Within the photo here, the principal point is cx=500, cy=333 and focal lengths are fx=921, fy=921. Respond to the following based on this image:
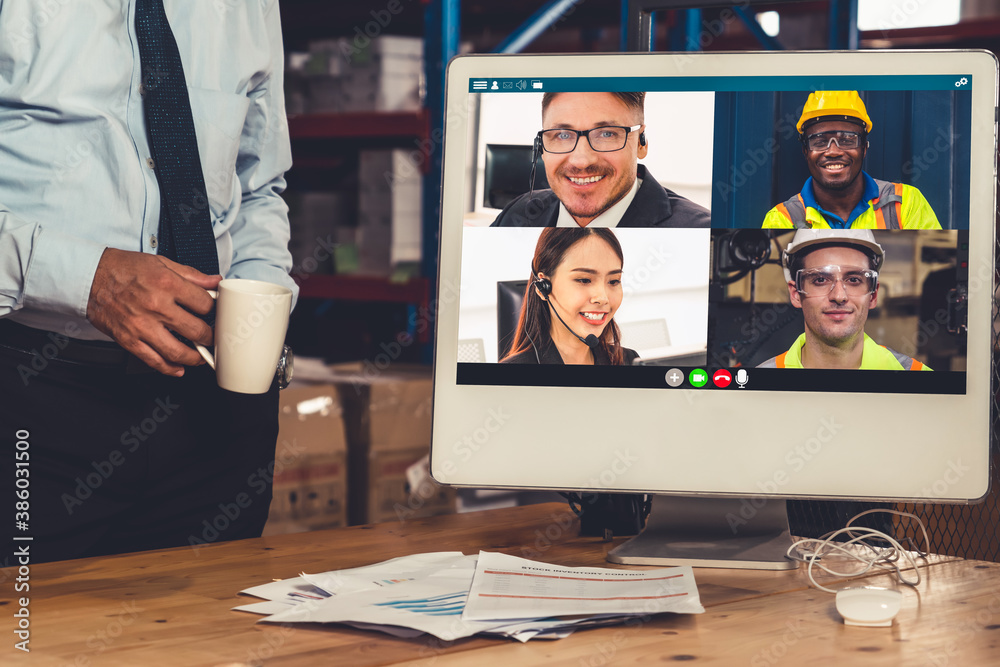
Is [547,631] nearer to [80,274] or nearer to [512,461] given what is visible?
[512,461]

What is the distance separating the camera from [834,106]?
2.78 ft

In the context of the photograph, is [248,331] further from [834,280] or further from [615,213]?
[834,280]

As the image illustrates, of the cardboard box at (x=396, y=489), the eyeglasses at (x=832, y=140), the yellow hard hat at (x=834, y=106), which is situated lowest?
the cardboard box at (x=396, y=489)

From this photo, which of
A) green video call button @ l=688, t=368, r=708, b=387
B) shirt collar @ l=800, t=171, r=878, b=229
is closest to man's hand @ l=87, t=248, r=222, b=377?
green video call button @ l=688, t=368, r=708, b=387

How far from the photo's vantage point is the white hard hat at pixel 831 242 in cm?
83

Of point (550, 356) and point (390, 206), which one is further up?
point (390, 206)

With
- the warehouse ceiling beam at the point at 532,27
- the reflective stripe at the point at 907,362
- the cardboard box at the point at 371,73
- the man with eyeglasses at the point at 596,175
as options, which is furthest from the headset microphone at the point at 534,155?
the cardboard box at the point at 371,73

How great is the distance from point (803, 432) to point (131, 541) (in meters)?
0.78

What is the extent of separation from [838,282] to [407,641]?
19.3 inches

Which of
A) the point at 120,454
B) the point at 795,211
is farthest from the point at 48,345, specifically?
the point at 795,211

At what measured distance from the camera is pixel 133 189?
1.06 metres

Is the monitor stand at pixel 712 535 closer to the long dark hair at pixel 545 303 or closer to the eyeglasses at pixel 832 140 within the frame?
the long dark hair at pixel 545 303

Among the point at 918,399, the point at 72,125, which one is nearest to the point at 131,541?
the point at 72,125

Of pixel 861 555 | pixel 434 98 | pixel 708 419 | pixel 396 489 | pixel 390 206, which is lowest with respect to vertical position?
pixel 396 489
